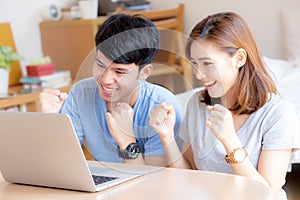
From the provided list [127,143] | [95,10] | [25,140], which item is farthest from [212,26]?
[95,10]

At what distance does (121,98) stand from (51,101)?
0.28 m

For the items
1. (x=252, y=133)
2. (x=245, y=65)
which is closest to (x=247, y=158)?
(x=252, y=133)

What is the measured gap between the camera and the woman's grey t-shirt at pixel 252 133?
140cm

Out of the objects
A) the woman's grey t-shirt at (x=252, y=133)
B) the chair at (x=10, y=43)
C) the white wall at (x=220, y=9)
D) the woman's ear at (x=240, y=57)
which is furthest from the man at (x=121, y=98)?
the white wall at (x=220, y=9)

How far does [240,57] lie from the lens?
143 centimetres

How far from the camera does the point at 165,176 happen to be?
122 centimetres

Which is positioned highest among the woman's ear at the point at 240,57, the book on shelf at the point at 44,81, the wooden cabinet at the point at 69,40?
the woman's ear at the point at 240,57

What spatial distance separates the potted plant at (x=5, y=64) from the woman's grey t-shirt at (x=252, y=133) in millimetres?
1762

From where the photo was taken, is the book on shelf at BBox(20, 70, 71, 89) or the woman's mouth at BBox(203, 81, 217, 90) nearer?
the woman's mouth at BBox(203, 81, 217, 90)

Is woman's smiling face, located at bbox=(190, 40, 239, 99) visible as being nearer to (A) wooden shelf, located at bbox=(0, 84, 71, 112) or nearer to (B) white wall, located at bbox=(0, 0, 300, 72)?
(A) wooden shelf, located at bbox=(0, 84, 71, 112)

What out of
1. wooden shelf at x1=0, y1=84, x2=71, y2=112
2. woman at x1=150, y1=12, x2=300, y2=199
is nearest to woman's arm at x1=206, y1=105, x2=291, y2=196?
woman at x1=150, y1=12, x2=300, y2=199

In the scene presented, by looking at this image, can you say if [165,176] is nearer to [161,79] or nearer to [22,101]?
[161,79]

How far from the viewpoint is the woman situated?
1326 millimetres

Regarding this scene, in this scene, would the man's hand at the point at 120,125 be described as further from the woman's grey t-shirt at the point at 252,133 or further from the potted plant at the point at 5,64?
the potted plant at the point at 5,64
